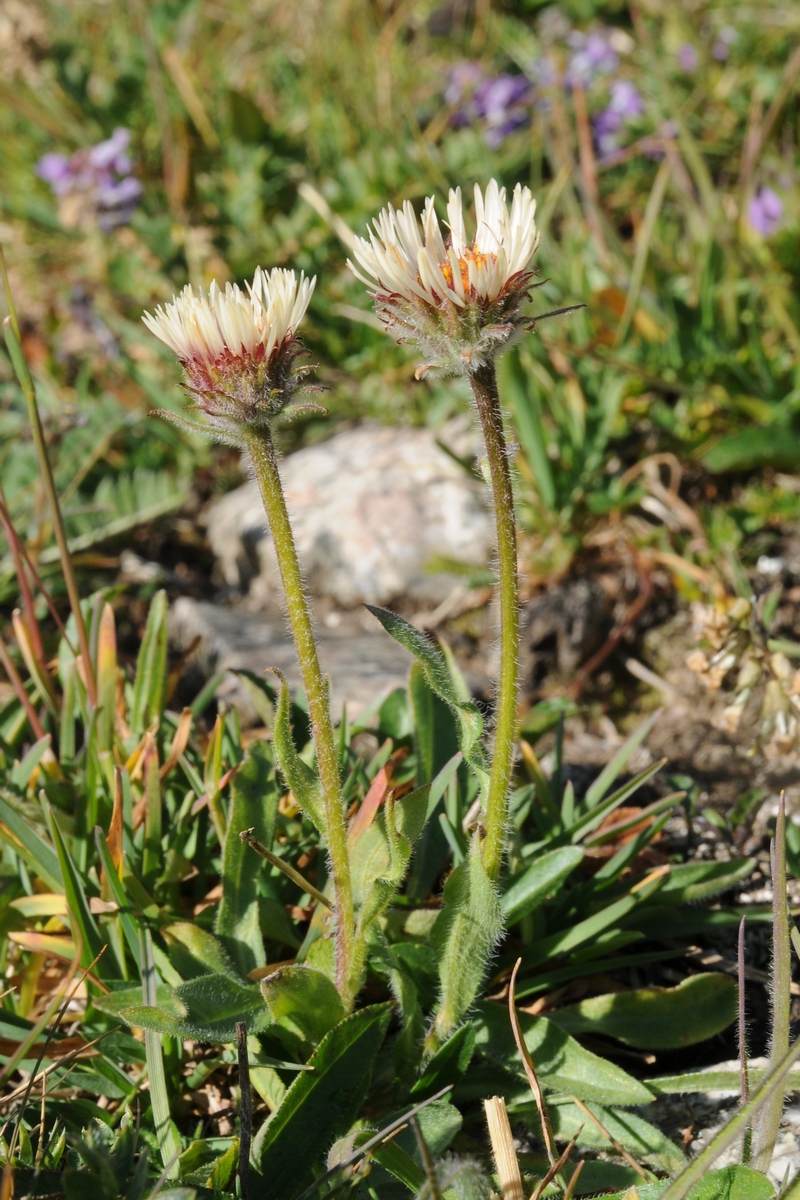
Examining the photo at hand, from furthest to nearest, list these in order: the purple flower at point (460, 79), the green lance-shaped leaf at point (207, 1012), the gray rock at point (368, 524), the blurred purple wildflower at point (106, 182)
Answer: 1. the purple flower at point (460, 79)
2. the blurred purple wildflower at point (106, 182)
3. the gray rock at point (368, 524)
4. the green lance-shaped leaf at point (207, 1012)

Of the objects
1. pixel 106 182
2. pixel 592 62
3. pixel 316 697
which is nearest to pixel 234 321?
pixel 316 697

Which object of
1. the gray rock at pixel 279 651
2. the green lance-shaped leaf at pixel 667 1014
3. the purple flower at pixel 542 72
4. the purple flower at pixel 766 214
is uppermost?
the purple flower at pixel 542 72

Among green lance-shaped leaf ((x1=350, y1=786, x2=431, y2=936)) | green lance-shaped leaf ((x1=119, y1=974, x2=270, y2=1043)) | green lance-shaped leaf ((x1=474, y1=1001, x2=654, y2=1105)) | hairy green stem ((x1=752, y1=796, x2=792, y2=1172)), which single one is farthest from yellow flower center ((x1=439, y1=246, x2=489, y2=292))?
green lance-shaped leaf ((x1=474, y1=1001, x2=654, y2=1105))

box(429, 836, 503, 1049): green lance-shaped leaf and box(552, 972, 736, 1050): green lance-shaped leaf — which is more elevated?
box(429, 836, 503, 1049): green lance-shaped leaf

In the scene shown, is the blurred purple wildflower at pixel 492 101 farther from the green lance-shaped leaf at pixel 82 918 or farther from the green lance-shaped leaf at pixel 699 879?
the green lance-shaped leaf at pixel 82 918

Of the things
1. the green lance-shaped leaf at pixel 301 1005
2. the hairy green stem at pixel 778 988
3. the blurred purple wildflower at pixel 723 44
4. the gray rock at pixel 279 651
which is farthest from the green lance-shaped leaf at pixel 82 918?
the blurred purple wildflower at pixel 723 44

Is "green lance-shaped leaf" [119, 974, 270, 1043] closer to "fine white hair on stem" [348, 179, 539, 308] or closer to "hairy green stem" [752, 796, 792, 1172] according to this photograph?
"hairy green stem" [752, 796, 792, 1172]

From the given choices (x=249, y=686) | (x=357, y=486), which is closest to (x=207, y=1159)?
(x=249, y=686)
